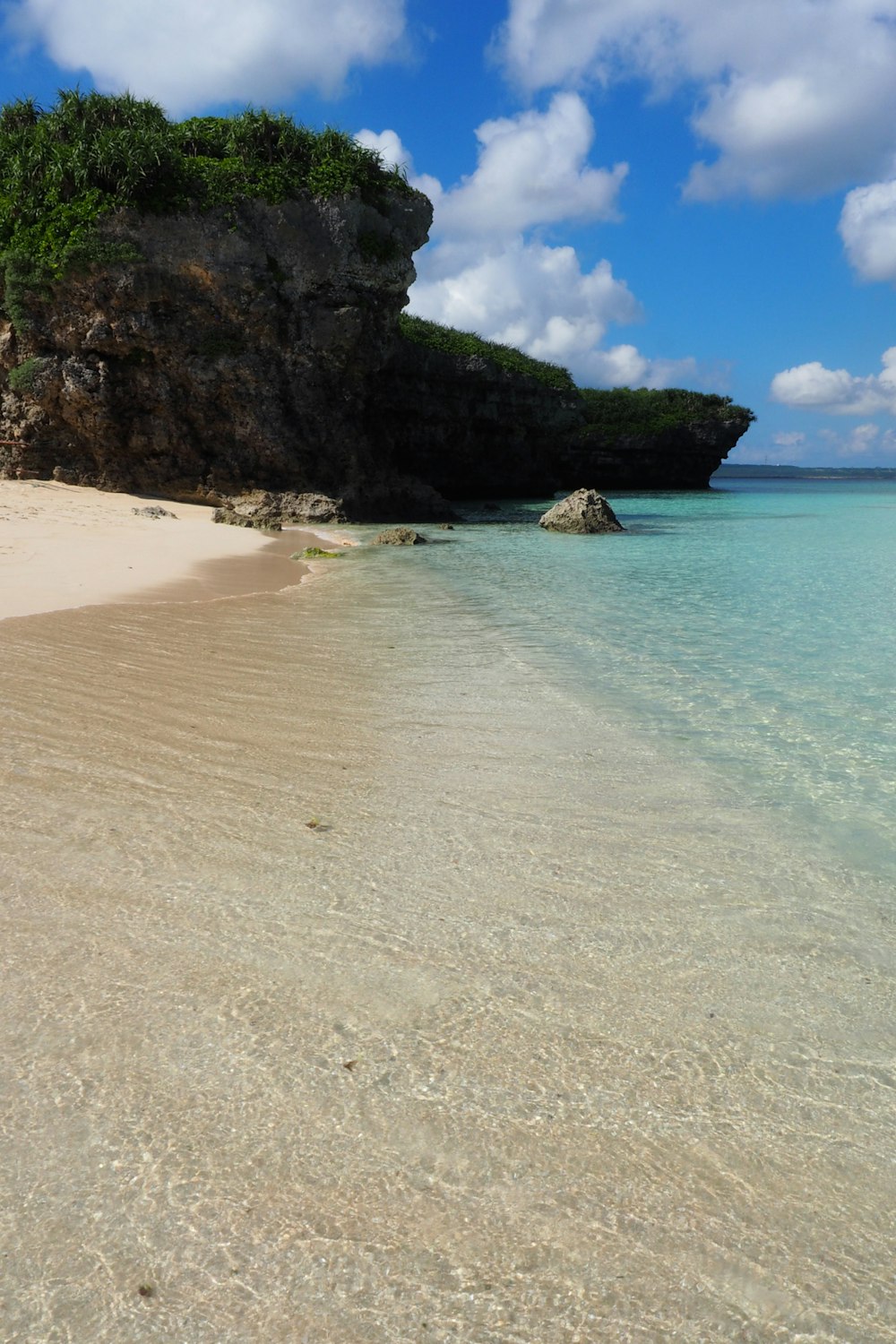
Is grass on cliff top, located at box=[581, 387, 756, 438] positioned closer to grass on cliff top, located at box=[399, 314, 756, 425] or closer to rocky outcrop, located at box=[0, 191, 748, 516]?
grass on cliff top, located at box=[399, 314, 756, 425]

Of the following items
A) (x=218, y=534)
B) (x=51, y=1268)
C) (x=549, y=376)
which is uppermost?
(x=549, y=376)

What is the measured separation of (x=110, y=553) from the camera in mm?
12523

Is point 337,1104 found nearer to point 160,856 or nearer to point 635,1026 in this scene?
point 635,1026

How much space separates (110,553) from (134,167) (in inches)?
484

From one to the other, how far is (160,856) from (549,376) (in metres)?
39.3

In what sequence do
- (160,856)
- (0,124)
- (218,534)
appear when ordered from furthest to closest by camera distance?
(0,124)
(218,534)
(160,856)

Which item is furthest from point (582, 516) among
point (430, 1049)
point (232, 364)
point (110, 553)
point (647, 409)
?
point (647, 409)

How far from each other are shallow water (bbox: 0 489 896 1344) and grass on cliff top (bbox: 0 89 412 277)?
773 inches

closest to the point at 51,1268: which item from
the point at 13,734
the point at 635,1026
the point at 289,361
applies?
the point at 635,1026

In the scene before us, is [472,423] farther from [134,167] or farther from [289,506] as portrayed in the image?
[134,167]

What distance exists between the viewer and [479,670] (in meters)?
6.57

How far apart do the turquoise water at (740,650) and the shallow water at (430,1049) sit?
1.21 feet

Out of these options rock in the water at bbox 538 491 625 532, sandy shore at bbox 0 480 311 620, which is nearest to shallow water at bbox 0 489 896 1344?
sandy shore at bbox 0 480 311 620

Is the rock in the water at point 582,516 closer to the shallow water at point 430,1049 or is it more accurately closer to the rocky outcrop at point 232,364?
the rocky outcrop at point 232,364
